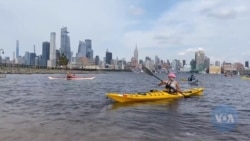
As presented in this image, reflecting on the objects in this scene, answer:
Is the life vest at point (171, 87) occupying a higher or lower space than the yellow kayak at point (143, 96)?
higher

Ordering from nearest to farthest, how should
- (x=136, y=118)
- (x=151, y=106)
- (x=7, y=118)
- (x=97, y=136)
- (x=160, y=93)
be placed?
(x=97, y=136) < (x=7, y=118) < (x=136, y=118) < (x=151, y=106) < (x=160, y=93)

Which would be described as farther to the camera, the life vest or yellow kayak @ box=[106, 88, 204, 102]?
the life vest

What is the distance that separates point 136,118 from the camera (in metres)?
19.9

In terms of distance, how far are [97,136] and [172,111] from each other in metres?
10.5

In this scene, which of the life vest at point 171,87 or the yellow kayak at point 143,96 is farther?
the life vest at point 171,87

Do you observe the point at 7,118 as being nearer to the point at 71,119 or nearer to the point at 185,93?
the point at 71,119

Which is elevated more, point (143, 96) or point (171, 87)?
point (171, 87)

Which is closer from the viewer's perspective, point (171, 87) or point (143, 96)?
point (143, 96)

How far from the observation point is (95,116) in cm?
2022

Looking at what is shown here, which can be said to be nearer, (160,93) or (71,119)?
(71,119)

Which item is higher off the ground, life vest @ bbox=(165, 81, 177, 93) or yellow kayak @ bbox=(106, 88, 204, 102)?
life vest @ bbox=(165, 81, 177, 93)

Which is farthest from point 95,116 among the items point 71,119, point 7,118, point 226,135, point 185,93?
point 185,93

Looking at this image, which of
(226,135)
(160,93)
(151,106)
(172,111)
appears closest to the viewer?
(226,135)

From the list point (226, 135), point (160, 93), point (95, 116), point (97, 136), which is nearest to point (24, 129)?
point (97, 136)
